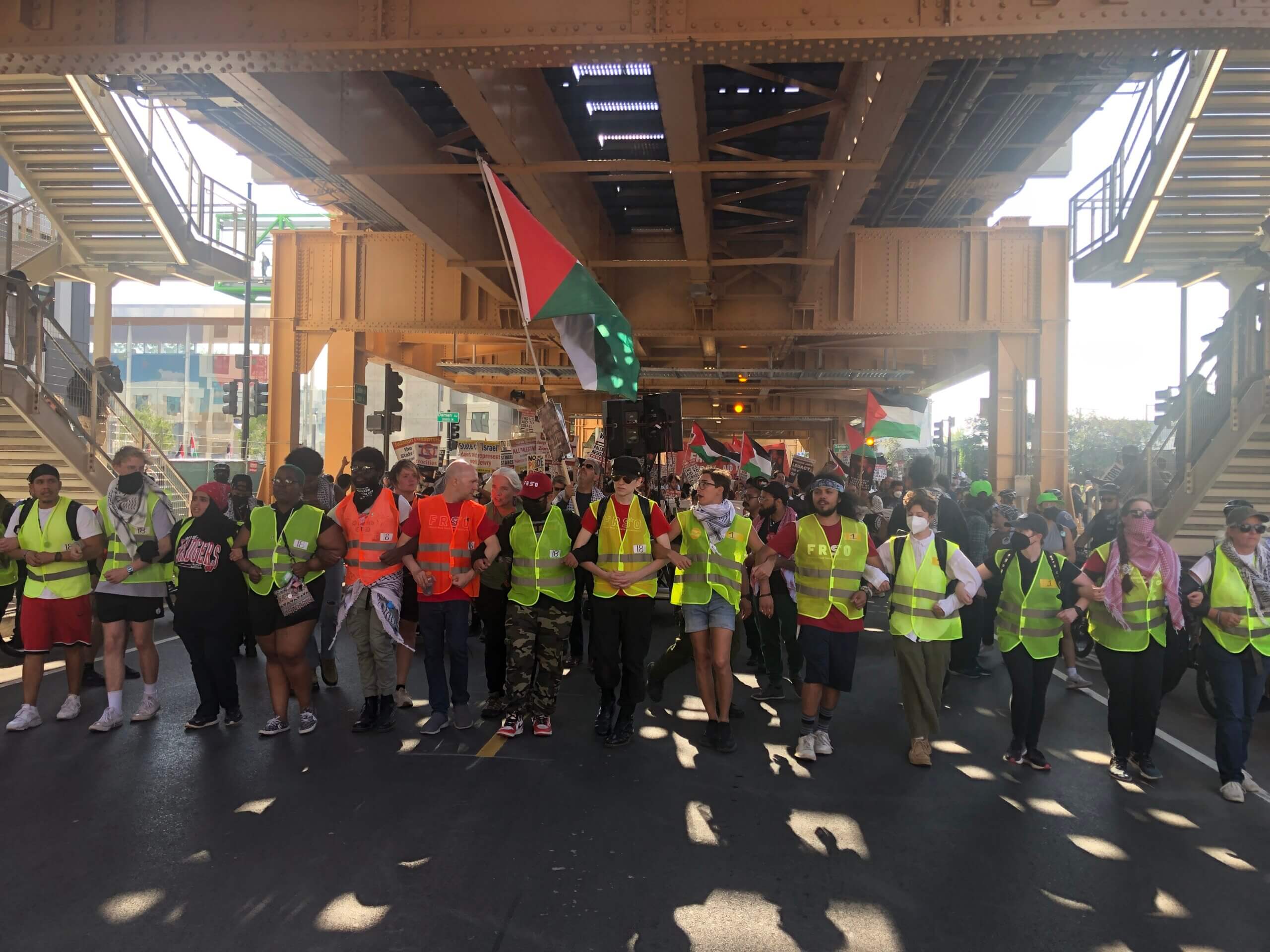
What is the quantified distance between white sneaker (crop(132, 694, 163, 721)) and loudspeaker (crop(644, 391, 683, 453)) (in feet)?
21.6

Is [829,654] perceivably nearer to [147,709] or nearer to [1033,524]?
[1033,524]

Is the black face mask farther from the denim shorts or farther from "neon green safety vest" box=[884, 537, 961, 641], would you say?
the denim shorts

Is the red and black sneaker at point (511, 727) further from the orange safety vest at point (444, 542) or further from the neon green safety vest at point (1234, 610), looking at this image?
the neon green safety vest at point (1234, 610)

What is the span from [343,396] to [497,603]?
36.6ft

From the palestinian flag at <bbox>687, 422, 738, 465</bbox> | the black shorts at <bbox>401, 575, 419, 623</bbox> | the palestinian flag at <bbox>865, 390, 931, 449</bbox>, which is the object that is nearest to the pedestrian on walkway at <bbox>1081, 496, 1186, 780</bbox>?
the black shorts at <bbox>401, 575, 419, 623</bbox>

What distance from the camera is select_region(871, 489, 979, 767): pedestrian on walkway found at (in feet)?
20.8

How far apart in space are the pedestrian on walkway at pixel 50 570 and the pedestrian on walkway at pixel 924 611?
6.12 meters

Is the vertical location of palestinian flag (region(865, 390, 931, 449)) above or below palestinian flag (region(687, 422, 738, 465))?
above

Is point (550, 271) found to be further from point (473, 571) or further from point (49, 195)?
point (49, 195)

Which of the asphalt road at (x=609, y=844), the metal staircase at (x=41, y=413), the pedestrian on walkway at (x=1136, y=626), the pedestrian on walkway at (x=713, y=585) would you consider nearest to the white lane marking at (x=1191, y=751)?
the asphalt road at (x=609, y=844)

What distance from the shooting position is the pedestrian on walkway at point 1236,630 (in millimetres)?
5789

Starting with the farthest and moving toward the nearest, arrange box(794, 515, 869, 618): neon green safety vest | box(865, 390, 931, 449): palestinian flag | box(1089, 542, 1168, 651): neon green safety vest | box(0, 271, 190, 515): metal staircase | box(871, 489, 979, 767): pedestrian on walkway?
box(865, 390, 931, 449): palestinian flag, box(0, 271, 190, 515): metal staircase, box(794, 515, 869, 618): neon green safety vest, box(871, 489, 979, 767): pedestrian on walkway, box(1089, 542, 1168, 651): neon green safety vest

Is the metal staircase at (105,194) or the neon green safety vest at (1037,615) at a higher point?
the metal staircase at (105,194)

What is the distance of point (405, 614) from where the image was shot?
26.2 ft
